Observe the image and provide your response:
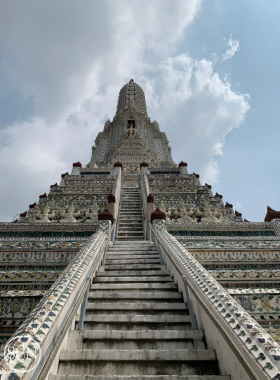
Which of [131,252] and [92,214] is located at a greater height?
[92,214]

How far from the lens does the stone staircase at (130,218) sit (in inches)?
377

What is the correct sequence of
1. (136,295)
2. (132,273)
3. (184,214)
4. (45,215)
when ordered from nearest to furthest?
(136,295), (132,273), (45,215), (184,214)

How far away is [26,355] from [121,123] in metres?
30.8

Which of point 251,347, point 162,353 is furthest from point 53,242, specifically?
point 251,347

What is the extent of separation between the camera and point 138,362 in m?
2.86

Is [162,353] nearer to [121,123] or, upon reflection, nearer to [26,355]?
[26,355]

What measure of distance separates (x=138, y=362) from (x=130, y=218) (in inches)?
325

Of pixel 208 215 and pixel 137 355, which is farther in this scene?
pixel 208 215

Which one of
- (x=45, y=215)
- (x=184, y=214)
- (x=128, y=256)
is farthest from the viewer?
(x=184, y=214)

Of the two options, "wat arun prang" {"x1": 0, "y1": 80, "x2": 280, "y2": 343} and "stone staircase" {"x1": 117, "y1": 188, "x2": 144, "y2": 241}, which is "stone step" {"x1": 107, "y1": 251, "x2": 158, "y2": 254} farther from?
"stone staircase" {"x1": 117, "y1": 188, "x2": 144, "y2": 241}

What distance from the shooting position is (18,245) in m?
6.73

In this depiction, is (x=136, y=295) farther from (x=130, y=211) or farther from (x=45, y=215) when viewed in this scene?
(x=45, y=215)

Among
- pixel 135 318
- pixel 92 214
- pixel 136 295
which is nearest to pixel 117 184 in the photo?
pixel 92 214

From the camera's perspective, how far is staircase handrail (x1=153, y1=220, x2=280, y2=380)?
73.3 inches
